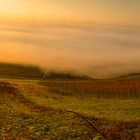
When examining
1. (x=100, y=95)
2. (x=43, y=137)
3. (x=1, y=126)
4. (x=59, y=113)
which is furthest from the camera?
(x=100, y=95)

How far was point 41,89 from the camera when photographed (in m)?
24.3

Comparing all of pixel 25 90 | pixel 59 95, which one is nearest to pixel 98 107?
pixel 59 95

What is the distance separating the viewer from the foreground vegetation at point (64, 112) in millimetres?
15578

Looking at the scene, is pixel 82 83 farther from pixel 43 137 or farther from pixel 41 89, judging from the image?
pixel 43 137

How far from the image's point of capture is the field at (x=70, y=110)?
51.0 feet

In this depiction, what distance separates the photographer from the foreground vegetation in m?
15.6

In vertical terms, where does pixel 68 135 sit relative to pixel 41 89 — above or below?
below

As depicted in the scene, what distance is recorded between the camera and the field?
15.5 meters

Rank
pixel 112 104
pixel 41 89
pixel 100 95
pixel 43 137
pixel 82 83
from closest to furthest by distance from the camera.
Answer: pixel 43 137 → pixel 112 104 → pixel 100 95 → pixel 41 89 → pixel 82 83

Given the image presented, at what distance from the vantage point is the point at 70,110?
18.7 m

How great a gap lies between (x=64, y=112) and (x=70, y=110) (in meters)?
0.30

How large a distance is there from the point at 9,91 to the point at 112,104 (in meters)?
5.74

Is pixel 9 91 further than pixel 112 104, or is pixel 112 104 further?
pixel 9 91

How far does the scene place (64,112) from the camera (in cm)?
1855
